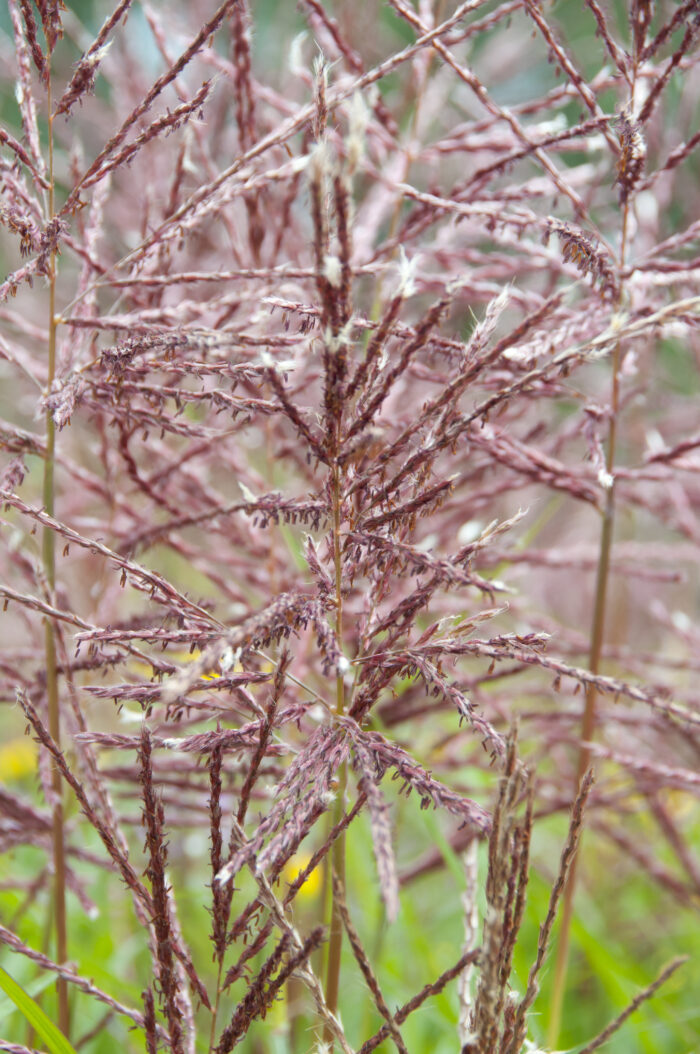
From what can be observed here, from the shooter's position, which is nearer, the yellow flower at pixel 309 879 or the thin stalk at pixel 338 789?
the thin stalk at pixel 338 789

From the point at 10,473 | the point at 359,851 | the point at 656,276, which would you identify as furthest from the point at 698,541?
the point at 10,473

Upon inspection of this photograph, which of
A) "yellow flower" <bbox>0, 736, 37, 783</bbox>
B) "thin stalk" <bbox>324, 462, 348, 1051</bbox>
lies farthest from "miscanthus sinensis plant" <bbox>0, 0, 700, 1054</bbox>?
"yellow flower" <bbox>0, 736, 37, 783</bbox>

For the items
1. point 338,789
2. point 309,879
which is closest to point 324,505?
point 338,789

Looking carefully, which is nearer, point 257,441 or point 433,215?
point 433,215

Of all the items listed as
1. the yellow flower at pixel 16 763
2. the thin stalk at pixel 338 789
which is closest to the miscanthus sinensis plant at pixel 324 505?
the thin stalk at pixel 338 789

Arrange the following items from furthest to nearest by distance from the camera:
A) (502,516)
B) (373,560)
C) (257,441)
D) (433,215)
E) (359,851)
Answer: (502,516), (359,851), (257,441), (433,215), (373,560)

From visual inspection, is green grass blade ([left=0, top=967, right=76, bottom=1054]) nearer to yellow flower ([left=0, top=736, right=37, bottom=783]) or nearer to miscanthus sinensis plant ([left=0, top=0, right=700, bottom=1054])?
miscanthus sinensis plant ([left=0, top=0, right=700, bottom=1054])

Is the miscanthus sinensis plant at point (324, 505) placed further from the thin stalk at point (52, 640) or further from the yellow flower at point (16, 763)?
the yellow flower at point (16, 763)

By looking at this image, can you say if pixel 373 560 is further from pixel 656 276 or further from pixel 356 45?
pixel 356 45
